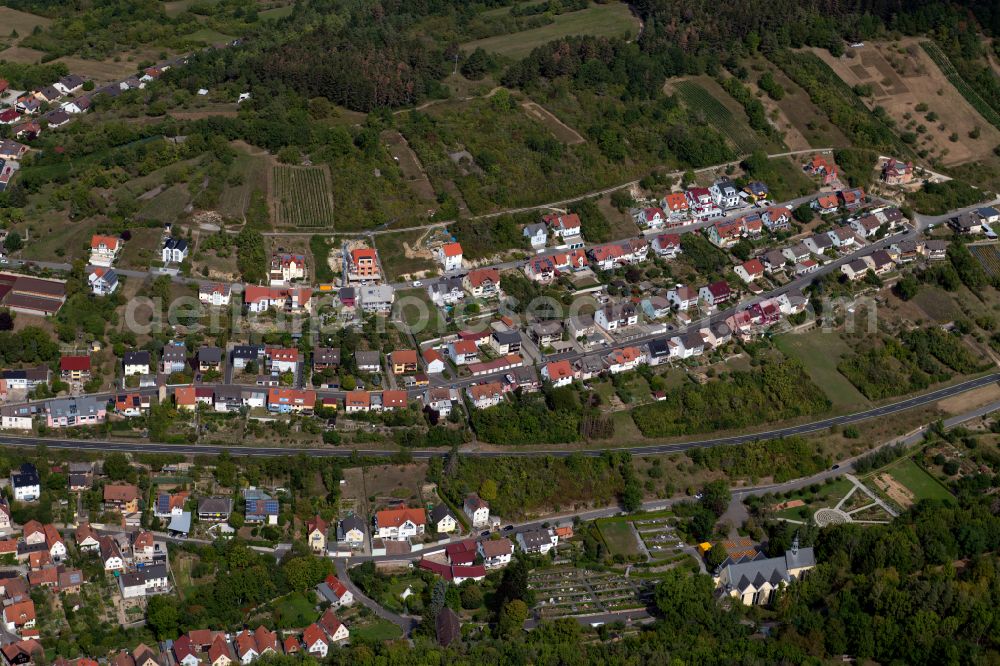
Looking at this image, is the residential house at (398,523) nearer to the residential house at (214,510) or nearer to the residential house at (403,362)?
the residential house at (214,510)

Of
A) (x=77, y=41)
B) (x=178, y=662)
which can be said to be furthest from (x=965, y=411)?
(x=77, y=41)

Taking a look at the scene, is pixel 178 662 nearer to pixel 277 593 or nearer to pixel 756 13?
pixel 277 593

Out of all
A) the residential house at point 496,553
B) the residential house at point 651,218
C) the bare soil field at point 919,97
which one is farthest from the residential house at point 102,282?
the bare soil field at point 919,97

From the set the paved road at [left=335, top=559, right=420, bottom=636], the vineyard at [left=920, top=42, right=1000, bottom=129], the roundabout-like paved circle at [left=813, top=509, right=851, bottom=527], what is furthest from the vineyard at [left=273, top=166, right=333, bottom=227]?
the vineyard at [left=920, top=42, right=1000, bottom=129]

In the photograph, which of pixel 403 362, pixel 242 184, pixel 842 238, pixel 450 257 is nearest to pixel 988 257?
pixel 842 238

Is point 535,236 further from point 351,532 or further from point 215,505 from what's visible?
point 215,505
